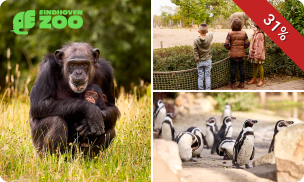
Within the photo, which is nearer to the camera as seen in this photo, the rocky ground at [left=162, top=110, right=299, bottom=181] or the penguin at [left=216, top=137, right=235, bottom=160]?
the rocky ground at [left=162, top=110, right=299, bottom=181]

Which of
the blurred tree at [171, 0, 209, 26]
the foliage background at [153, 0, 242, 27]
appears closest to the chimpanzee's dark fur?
the foliage background at [153, 0, 242, 27]

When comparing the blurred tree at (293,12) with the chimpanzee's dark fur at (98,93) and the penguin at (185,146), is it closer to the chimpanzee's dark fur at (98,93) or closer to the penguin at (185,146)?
the penguin at (185,146)

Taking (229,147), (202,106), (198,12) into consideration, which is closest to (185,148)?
(229,147)

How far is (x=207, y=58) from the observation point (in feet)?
17.1

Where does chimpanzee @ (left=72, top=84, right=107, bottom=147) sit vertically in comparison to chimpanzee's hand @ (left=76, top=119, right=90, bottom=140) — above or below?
above

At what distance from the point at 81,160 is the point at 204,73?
2.42 metres

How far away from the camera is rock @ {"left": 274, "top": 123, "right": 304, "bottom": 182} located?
14.0 ft

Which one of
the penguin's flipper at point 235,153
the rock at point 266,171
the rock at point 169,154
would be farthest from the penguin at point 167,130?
the rock at point 169,154

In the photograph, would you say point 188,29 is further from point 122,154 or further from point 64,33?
point 64,33

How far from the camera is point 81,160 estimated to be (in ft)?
15.6

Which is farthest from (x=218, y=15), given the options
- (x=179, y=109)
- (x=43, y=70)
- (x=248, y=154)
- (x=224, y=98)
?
(x=224, y=98)

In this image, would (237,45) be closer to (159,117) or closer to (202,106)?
(159,117)

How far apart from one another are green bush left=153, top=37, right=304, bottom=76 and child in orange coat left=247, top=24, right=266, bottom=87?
214 mm

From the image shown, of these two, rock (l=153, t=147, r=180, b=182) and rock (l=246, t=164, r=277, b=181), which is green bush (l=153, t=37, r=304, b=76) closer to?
rock (l=246, t=164, r=277, b=181)
